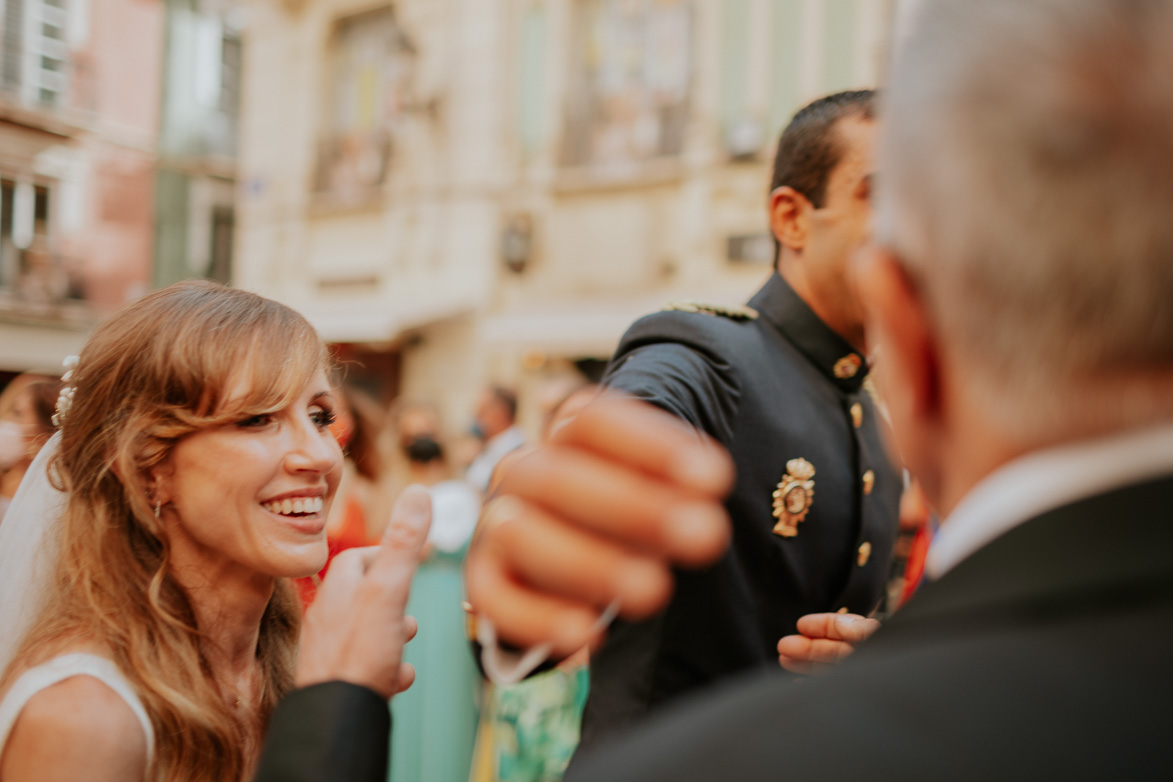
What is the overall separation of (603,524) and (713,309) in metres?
1.08

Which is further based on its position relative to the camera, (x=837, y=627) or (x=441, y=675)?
(x=441, y=675)

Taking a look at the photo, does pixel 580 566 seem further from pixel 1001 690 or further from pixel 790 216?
pixel 790 216

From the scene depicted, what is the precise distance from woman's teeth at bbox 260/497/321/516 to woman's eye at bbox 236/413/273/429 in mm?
124

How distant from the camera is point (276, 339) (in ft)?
4.89

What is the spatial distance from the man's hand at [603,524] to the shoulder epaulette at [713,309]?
97 centimetres

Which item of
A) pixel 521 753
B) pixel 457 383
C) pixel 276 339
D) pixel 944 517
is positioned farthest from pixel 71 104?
pixel 944 517

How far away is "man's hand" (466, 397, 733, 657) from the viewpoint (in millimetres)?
594

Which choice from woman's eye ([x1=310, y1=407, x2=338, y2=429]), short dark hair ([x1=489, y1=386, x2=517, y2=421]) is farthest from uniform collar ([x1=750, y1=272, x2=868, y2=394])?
short dark hair ([x1=489, y1=386, x2=517, y2=421])

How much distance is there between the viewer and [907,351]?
2.11ft

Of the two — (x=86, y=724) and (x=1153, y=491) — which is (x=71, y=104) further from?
(x=1153, y=491)

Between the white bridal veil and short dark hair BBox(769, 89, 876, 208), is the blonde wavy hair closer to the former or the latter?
the white bridal veil

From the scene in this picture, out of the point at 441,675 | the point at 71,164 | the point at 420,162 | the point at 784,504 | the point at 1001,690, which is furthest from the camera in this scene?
the point at 71,164

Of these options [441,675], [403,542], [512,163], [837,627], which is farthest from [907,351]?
[512,163]

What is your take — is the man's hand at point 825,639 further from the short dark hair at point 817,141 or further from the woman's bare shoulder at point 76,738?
the woman's bare shoulder at point 76,738
